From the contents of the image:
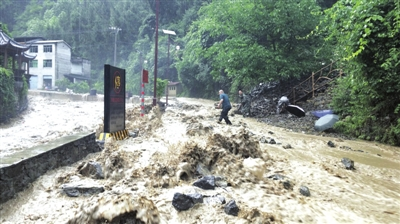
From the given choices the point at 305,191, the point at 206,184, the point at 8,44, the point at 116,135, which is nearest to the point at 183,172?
the point at 206,184

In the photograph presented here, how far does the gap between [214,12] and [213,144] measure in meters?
14.9

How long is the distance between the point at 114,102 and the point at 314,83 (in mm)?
13299

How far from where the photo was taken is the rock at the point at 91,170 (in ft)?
15.2

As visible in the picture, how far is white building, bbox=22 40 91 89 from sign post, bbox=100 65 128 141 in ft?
139

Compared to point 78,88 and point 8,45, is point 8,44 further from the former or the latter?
point 78,88

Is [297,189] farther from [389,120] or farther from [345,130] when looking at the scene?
[345,130]

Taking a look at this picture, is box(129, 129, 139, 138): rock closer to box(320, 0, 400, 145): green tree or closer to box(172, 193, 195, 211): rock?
box(172, 193, 195, 211): rock

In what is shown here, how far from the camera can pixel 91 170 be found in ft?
15.5

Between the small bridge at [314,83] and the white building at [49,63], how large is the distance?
39917 millimetres

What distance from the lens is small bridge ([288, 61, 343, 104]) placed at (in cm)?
1712

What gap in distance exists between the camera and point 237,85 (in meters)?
30.5

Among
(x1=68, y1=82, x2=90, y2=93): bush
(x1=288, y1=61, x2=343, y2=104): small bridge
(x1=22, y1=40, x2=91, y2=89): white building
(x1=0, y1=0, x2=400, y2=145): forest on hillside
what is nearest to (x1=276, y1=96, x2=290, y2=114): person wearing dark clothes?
(x1=0, y1=0, x2=400, y2=145): forest on hillside

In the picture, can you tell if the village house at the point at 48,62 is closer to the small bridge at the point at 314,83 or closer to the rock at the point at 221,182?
the small bridge at the point at 314,83

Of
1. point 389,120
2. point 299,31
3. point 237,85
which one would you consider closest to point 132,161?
point 389,120
